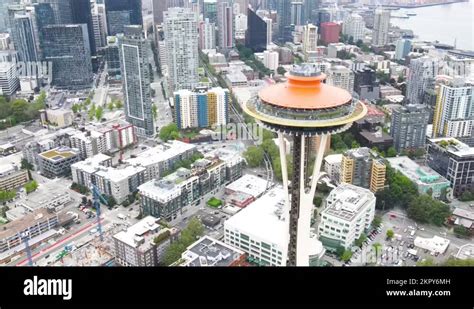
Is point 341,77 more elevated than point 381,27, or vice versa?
point 381,27

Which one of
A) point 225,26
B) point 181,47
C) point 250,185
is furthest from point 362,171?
point 225,26

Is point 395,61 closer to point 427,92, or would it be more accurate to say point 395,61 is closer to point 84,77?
point 427,92

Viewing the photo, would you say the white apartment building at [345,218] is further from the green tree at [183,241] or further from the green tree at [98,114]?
the green tree at [98,114]

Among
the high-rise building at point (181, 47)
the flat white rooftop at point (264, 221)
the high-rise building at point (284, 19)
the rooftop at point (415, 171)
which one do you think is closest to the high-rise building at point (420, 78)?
the rooftop at point (415, 171)

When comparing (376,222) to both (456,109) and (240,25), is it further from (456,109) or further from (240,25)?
(240,25)

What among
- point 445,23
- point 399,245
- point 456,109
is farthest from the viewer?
point 445,23
